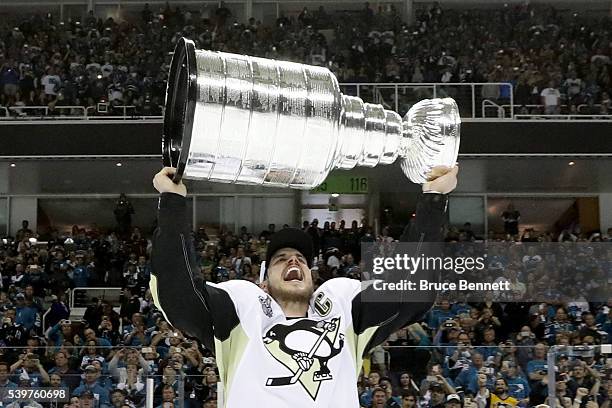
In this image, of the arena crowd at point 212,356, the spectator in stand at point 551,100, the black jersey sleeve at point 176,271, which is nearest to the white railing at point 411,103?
the spectator in stand at point 551,100

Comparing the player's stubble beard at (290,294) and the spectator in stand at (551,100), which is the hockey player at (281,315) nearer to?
the player's stubble beard at (290,294)

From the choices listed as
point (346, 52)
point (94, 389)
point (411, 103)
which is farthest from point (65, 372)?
point (346, 52)

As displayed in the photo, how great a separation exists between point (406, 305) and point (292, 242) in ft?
1.24

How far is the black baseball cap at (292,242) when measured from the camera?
2.75 meters

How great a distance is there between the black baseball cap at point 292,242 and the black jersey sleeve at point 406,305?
203 millimetres

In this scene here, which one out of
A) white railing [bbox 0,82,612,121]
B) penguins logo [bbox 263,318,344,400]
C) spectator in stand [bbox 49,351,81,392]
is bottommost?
spectator in stand [bbox 49,351,81,392]

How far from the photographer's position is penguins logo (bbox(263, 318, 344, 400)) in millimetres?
2520

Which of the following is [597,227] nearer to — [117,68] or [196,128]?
[117,68]

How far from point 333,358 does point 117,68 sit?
13921 millimetres

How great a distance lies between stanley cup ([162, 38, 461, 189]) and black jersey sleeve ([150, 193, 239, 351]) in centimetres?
10

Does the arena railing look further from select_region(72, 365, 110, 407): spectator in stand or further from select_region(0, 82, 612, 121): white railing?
select_region(0, 82, 612, 121): white railing

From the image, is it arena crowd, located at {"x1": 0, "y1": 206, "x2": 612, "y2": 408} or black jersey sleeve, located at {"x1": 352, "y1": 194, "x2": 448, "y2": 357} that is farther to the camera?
arena crowd, located at {"x1": 0, "y1": 206, "x2": 612, "y2": 408}

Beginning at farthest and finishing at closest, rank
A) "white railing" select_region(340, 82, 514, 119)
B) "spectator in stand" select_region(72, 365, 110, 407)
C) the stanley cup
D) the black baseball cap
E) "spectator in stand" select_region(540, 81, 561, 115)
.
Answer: "spectator in stand" select_region(540, 81, 561, 115) → "white railing" select_region(340, 82, 514, 119) → "spectator in stand" select_region(72, 365, 110, 407) → the black baseball cap → the stanley cup

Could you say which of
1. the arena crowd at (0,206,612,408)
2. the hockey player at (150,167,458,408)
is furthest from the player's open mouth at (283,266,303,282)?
the arena crowd at (0,206,612,408)
